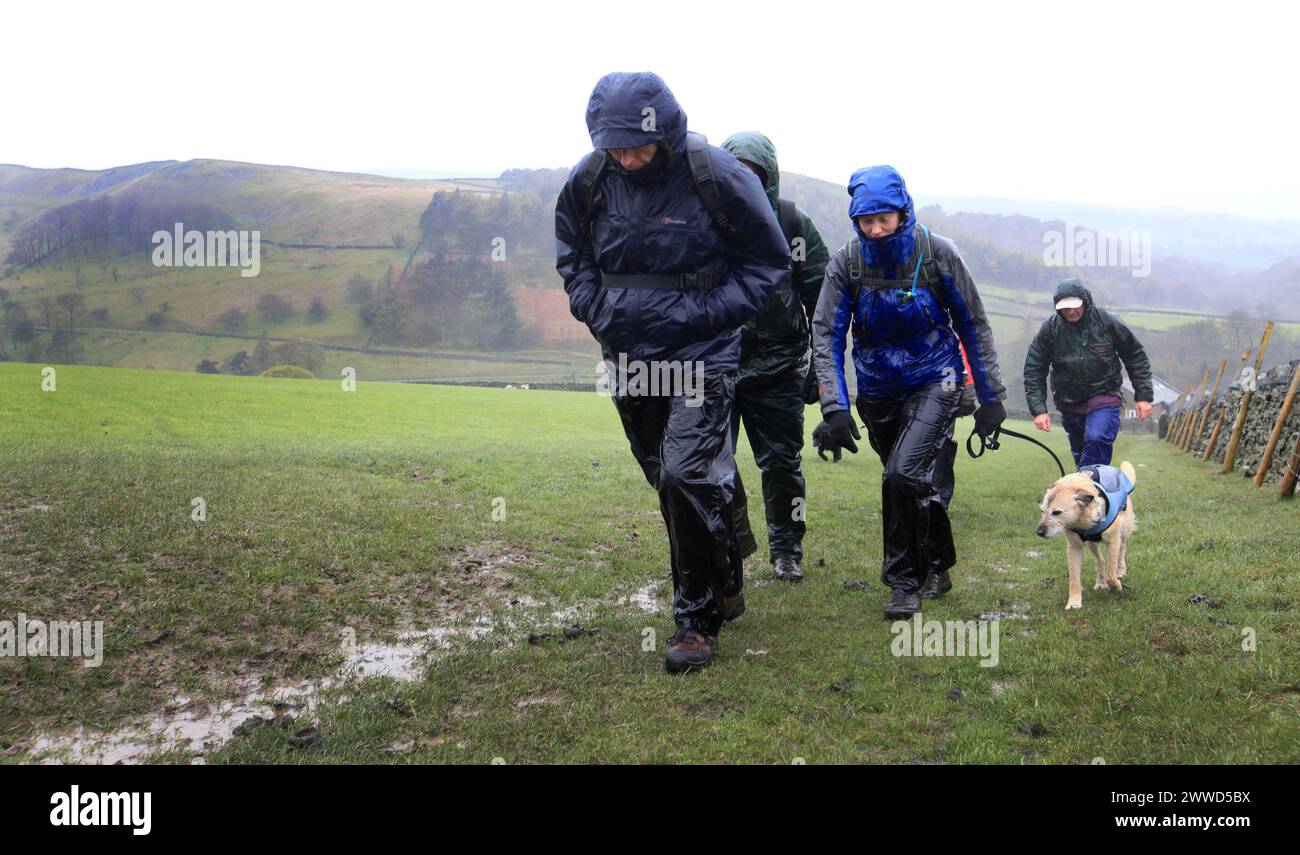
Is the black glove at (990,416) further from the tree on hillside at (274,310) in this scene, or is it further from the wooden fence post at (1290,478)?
the tree on hillside at (274,310)

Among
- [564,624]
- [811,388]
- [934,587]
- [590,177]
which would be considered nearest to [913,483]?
[934,587]

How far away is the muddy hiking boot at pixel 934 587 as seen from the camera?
7.05m

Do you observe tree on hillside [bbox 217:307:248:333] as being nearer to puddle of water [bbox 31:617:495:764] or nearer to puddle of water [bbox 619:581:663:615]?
puddle of water [bbox 619:581:663:615]

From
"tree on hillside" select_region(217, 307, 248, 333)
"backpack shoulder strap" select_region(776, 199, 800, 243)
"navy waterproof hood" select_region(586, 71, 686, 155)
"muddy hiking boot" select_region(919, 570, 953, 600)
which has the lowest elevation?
"tree on hillside" select_region(217, 307, 248, 333)

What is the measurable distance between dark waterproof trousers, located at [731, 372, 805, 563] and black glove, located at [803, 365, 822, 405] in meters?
0.05

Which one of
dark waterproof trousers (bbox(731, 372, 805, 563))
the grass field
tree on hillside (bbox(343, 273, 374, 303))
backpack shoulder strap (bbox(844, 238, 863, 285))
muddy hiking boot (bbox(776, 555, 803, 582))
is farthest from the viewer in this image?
tree on hillside (bbox(343, 273, 374, 303))

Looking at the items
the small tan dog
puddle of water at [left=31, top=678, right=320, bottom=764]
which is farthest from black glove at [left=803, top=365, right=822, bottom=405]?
puddle of water at [left=31, top=678, right=320, bottom=764]

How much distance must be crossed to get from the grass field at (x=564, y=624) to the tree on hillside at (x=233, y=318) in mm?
178598

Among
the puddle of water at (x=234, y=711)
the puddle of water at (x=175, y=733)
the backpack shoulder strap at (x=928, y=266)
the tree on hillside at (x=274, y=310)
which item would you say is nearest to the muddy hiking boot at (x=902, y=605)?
the puddle of water at (x=234, y=711)

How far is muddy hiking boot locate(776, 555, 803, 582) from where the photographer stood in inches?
305

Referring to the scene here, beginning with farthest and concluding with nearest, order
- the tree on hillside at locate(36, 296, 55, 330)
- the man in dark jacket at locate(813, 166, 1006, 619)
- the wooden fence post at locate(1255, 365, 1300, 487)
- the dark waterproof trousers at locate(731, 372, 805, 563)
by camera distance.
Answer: the tree on hillside at locate(36, 296, 55, 330) → the wooden fence post at locate(1255, 365, 1300, 487) → the dark waterproof trousers at locate(731, 372, 805, 563) → the man in dark jacket at locate(813, 166, 1006, 619)

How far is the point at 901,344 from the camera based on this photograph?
6551mm
